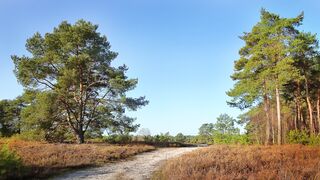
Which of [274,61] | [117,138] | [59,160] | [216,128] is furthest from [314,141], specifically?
[216,128]

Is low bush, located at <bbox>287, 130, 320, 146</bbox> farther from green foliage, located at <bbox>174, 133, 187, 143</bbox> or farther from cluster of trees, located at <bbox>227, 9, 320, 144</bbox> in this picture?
green foliage, located at <bbox>174, 133, 187, 143</bbox>

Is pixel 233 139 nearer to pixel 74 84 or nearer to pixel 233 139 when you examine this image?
pixel 233 139

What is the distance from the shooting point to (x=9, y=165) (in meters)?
11.5

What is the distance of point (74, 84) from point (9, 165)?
1784 centimetres

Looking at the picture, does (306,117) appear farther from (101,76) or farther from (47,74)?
(47,74)

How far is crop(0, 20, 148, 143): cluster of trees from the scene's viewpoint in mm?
27422

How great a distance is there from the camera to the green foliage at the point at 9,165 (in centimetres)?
1110

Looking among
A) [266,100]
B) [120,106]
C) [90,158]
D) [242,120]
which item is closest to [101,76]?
[120,106]

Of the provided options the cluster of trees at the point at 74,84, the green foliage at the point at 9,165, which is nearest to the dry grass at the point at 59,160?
the green foliage at the point at 9,165

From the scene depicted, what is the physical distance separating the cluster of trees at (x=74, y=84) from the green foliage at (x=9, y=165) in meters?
15.2

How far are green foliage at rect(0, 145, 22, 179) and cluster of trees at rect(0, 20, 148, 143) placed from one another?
50.0 feet

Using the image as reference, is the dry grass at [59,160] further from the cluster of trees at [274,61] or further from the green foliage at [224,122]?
the green foliage at [224,122]

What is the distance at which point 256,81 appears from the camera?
2992 cm

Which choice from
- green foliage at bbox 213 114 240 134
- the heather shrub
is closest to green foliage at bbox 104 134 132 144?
the heather shrub
